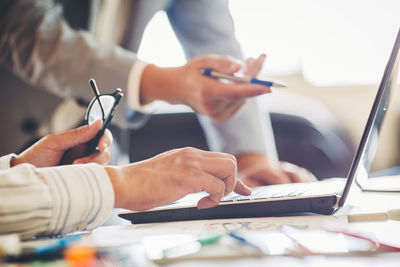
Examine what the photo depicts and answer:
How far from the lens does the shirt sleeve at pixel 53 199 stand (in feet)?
1.17

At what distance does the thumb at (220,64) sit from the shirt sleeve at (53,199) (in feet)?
1.13

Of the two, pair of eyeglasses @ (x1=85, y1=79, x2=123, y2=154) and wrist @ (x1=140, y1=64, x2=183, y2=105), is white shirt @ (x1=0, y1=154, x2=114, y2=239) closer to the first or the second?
pair of eyeglasses @ (x1=85, y1=79, x2=123, y2=154)

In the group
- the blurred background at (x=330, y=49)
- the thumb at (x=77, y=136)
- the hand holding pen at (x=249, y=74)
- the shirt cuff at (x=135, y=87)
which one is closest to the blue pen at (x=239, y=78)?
the hand holding pen at (x=249, y=74)

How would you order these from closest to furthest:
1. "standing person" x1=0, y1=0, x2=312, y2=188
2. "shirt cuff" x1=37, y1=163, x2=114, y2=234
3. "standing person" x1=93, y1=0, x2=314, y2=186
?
"shirt cuff" x1=37, y1=163, x2=114, y2=234, "standing person" x1=0, y1=0, x2=312, y2=188, "standing person" x1=93, y1=0, x2=314, y2=186

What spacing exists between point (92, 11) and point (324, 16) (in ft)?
4.60

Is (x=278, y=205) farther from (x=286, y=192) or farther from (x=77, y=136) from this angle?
(x=77, y=136)

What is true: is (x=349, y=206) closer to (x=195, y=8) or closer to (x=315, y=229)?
(x=315, y=229)

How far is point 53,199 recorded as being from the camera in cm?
37

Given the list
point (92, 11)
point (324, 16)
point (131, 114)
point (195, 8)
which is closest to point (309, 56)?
point (324, 16)

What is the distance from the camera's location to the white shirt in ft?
1.17

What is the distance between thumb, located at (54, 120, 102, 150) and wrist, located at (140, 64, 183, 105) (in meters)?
0.30

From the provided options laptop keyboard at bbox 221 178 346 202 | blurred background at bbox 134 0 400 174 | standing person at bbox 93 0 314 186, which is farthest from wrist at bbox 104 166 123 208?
blurred background at bbox 134 0 400 174

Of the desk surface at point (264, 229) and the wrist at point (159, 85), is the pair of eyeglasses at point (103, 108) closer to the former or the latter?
the desk surface at point (264, 229)

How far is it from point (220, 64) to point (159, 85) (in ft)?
0.47
